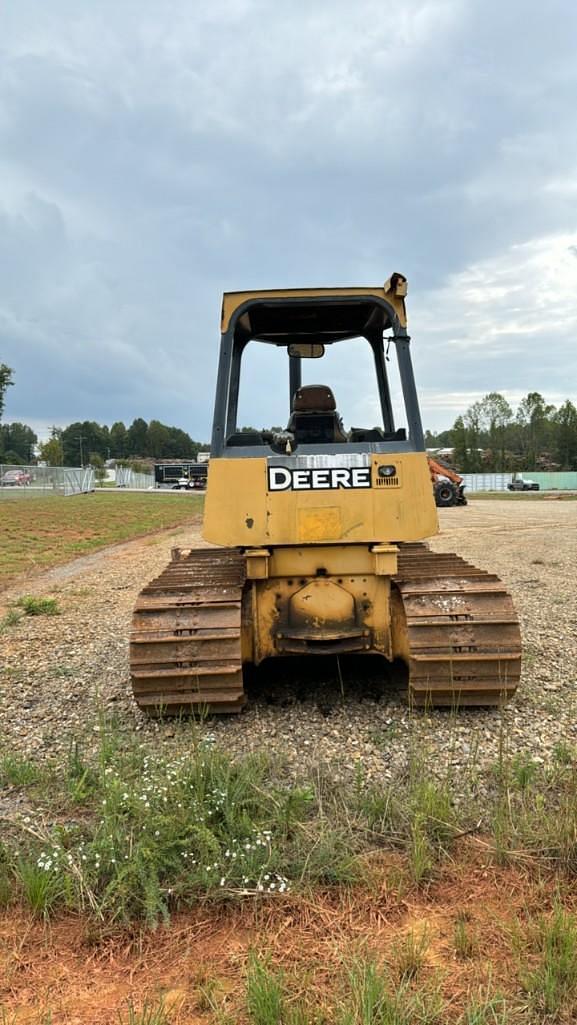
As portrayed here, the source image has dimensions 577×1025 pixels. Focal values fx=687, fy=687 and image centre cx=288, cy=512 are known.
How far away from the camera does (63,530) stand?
21.1 meters

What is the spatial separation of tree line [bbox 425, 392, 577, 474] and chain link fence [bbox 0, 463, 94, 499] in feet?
175

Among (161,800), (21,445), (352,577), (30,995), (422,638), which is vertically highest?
(21,445)

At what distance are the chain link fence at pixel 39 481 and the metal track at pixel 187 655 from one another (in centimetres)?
3900

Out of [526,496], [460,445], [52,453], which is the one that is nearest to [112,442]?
[52,453]

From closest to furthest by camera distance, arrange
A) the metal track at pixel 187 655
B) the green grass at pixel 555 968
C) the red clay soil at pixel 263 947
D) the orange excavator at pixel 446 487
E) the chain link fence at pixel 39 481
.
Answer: the green grass at pixel 555 968 < the red clay soil at pixel 263 947 < the metal track at pixel 187 655 < the orange excavator at pixel 446 487 < the chain link fence at pixel 39 481

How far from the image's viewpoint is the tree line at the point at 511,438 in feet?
298

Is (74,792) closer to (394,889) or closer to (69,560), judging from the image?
(394,889)

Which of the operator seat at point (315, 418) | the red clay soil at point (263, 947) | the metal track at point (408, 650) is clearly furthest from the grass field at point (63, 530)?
the red clay soil at point (263, 947)

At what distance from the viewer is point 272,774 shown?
12.0 feet

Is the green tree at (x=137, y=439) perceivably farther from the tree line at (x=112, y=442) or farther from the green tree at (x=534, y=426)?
the green tree at (x=534, y=426)

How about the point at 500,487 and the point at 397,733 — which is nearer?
the point at 397,733

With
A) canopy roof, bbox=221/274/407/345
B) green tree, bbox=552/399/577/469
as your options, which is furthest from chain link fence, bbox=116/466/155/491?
canopy roof, bbox=221/274/407/345

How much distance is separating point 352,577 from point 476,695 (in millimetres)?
1093

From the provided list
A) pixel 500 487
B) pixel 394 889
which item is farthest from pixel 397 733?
pixel 500 487
